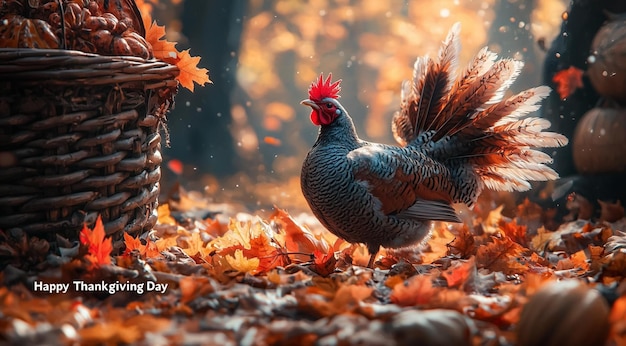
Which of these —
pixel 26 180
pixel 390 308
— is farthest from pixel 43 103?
pixel 390 308

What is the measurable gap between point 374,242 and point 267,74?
562 cm

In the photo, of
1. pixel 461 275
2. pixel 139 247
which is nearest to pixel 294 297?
pixel 461 275

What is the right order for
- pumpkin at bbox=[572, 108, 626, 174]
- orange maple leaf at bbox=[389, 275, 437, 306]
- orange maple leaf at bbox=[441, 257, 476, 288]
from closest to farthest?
orange maple leaf at bbox=[389, 275, 437, 306]
orange maple leaf at bbox=[441, 257, 476, 288]
pumpkin at bbox=[572, 108, 626, 174]

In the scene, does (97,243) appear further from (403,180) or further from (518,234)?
(518,234)

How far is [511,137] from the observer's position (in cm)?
292

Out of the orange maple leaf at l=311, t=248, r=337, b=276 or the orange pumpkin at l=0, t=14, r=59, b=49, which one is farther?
the orange maple leaf at l=311, t=248, r=337, b=276

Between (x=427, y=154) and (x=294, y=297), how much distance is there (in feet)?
4.45

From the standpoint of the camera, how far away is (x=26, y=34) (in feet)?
7.10

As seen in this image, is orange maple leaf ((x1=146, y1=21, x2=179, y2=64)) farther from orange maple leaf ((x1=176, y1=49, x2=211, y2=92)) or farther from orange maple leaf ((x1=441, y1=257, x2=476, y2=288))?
orange maple leaf ((x1=441, y1=257, x2=476, y2=288))

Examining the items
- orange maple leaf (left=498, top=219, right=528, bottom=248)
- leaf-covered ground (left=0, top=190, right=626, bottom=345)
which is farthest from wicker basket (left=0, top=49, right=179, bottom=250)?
orange maple leaf (left=498, top=219, right=528, bottom=248)

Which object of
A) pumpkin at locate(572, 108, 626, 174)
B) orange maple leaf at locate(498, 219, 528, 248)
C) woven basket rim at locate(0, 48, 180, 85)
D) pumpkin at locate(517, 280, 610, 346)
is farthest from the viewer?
pumpkin at locate(572, 108, 626, 174)

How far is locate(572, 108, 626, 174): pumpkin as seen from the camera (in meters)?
3.98

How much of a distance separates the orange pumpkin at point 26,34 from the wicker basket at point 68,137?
0.91ft

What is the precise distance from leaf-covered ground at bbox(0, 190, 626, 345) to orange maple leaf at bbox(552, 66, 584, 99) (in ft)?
5.30
